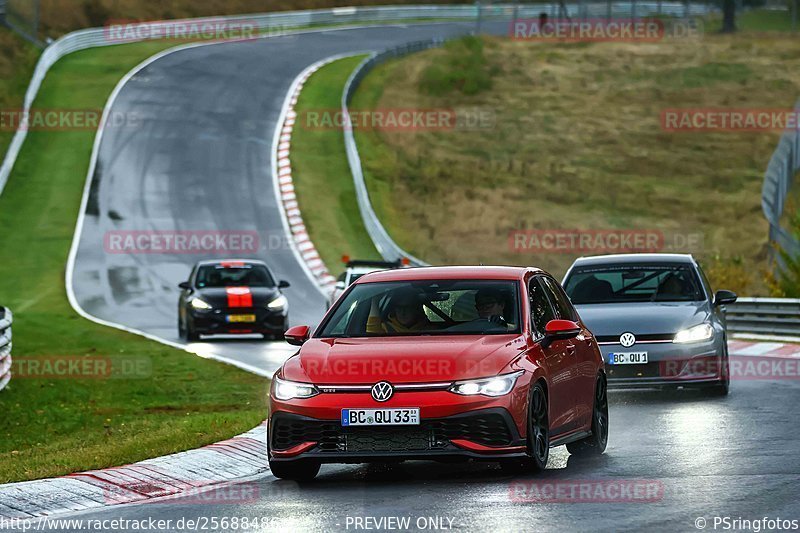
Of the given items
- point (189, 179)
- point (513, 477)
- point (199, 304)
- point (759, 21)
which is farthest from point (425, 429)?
point (759, 21)

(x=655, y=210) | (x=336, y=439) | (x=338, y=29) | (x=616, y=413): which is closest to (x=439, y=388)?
(x=336, y=439)

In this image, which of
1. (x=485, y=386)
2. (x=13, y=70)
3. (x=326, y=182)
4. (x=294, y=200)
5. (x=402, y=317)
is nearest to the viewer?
(x=485, y=386)

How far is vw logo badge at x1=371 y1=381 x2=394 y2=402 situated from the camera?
10391mm

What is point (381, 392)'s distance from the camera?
10.4 meters

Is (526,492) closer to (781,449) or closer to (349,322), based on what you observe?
(349,322)

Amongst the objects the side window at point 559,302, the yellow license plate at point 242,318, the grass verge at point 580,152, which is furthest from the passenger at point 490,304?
the grass verge at point 580,152

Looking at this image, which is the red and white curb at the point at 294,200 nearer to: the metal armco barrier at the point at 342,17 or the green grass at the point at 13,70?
the metal armco barrier at the point at 342,17

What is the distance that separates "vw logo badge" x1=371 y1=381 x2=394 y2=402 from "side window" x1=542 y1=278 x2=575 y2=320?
250 cm

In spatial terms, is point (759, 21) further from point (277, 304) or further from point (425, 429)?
point (425, 429)

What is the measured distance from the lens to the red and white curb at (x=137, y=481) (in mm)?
10094

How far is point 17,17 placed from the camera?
65562 mm

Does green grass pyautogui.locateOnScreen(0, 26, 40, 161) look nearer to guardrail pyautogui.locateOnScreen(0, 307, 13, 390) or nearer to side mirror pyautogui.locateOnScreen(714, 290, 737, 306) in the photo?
guardrail pyautogui.locateOnScreen(0, 307, 13, 390)

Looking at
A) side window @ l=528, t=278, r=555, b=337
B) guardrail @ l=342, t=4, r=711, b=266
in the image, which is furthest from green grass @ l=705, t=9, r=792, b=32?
side window @ l=528, t=278, r=555, b=337

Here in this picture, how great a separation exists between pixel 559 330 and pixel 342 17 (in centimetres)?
7546
